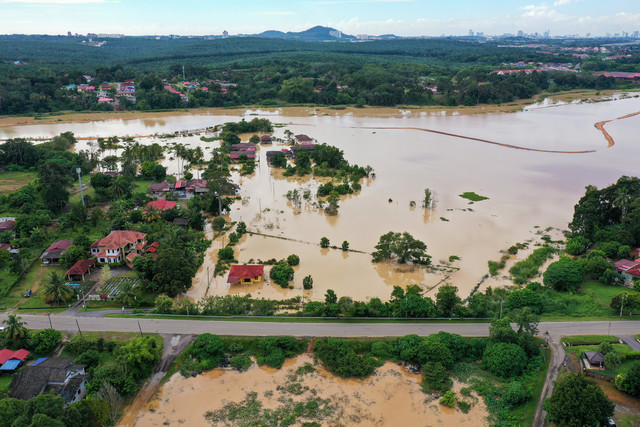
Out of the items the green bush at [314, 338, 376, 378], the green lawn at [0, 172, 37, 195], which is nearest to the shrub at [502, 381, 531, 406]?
the green bush at [314, 338, 376, 378]

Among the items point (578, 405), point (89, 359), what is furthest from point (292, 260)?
point (578, 405)

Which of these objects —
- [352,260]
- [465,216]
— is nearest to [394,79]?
[465,216]

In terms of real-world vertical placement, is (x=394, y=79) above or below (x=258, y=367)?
above

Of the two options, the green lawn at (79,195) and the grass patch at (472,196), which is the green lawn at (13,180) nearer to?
the green lawn at (79,195)

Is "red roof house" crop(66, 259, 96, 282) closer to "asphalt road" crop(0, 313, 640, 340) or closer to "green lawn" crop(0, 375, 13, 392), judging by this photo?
"asphalt road" crop(0, 313, 640, 340)

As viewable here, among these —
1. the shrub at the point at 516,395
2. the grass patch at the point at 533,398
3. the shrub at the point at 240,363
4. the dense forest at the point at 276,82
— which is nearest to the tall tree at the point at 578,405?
the grass patch at the point at 533,398

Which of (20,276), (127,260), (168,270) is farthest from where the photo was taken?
(127,260)

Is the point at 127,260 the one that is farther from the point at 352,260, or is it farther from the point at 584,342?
the point at 584,342
